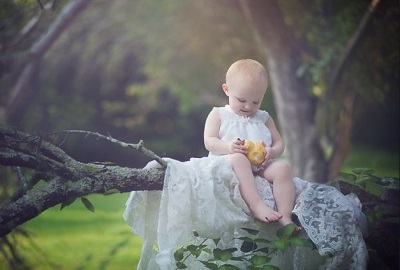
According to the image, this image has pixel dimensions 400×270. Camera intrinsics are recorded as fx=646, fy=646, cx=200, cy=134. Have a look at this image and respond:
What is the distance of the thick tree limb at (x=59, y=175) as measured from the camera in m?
1.87

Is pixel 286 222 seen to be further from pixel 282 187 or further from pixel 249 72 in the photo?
pixel 249 72

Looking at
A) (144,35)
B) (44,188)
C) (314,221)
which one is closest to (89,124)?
(44,188)

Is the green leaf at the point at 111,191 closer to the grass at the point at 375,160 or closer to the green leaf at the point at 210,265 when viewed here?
the green leaf at the point at 210,265

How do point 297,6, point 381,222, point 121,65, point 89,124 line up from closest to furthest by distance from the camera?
point 381,222 → point 89,124 → point 297,6 → point 121,65

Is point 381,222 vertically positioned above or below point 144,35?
below

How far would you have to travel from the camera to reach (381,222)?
2.26 metres

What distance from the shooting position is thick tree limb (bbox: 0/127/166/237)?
1869 millimetres

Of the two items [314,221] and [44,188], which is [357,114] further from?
[44,188]

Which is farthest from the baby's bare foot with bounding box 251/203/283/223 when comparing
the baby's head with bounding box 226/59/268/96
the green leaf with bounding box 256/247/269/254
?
the baby's head with bounding box 226/59/268/96

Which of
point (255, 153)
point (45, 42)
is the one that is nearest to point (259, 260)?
point (255, 153)

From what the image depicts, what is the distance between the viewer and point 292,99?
4.00 m

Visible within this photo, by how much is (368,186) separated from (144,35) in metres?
3.01

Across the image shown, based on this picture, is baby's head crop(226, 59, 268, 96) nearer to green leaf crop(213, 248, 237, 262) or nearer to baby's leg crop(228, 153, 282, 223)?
baby's leg crop(228, 153, 282, 223)

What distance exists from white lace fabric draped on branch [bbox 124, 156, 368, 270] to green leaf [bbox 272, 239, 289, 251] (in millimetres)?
101
